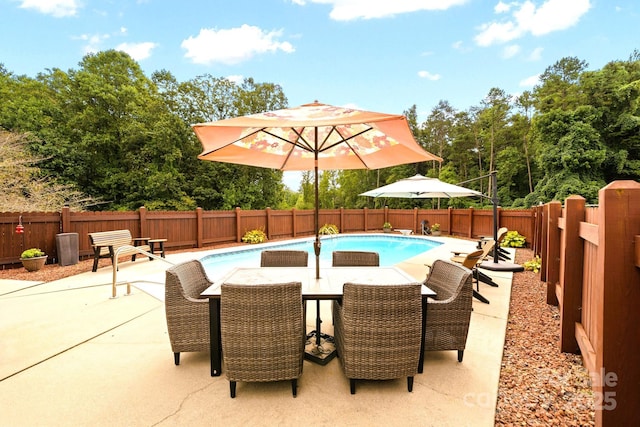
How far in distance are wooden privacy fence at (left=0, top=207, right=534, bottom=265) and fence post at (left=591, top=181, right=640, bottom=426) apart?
8.86 meters

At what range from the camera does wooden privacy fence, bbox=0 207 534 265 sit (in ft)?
20.1

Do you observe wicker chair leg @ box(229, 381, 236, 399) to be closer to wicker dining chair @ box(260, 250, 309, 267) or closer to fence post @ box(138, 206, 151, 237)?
wicker dining chair @ box(260, 250, 309, 267)

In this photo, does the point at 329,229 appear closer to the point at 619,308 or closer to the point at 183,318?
the point at 183,318

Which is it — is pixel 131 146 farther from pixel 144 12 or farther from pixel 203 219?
pixel 203 219

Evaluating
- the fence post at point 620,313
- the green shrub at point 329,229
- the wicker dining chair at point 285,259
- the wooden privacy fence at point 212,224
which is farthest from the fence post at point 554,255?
the green shrub at point 329,229

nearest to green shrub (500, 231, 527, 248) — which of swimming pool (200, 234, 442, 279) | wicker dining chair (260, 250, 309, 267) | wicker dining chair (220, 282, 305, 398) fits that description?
swimming pool (200, 234, 442, 279)

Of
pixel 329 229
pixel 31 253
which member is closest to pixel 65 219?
pixel 31 253

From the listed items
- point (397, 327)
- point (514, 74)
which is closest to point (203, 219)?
point (397, 327)

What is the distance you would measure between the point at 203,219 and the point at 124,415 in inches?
346

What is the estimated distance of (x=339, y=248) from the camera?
39.0ft

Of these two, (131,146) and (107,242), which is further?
(131,146)

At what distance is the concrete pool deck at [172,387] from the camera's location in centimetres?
177

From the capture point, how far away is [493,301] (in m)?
4.02

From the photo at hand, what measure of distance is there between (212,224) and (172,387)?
8792 millimetres
